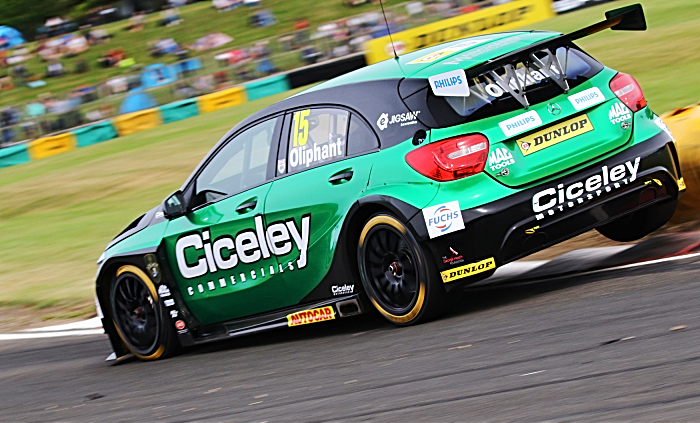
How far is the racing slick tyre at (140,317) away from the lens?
6793 mm

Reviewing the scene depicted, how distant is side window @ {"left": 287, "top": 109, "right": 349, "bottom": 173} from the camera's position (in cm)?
577

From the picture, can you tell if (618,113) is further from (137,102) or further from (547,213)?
(137,102)

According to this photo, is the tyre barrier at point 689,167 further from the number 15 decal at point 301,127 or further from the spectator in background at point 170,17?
the spectator in background at point 170,17

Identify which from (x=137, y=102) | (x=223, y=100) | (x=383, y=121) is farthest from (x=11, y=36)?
(x=383, y=121)

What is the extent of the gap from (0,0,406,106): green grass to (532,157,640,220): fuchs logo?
29.6 metres

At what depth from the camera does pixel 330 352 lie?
546cm

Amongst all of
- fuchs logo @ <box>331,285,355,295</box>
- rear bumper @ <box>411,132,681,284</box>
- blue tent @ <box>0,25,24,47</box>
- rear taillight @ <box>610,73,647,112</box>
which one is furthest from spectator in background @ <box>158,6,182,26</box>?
rear bumper @ <box>411,132,681,284</box>

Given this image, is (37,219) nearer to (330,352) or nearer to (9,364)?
(9,364)

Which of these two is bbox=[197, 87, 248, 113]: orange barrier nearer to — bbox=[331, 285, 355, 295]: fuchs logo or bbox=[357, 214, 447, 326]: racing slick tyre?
bbox=[331, 285, 355, 295]: fuchs logo

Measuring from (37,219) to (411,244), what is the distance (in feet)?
40.9

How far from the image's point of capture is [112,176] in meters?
18.3

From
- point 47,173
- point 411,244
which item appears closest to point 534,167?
point 411,244

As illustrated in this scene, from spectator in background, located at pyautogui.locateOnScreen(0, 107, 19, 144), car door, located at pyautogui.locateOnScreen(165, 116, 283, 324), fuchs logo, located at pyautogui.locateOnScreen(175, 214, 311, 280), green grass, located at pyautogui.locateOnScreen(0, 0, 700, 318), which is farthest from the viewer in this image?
spectator in background, located at pyautogui.locateOnScreen(0, 107, 19, 144)

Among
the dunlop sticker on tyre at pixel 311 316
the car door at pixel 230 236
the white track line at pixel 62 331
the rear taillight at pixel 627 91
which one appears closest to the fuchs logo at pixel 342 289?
the dunlop sticker on tyre at pixel 311 316
